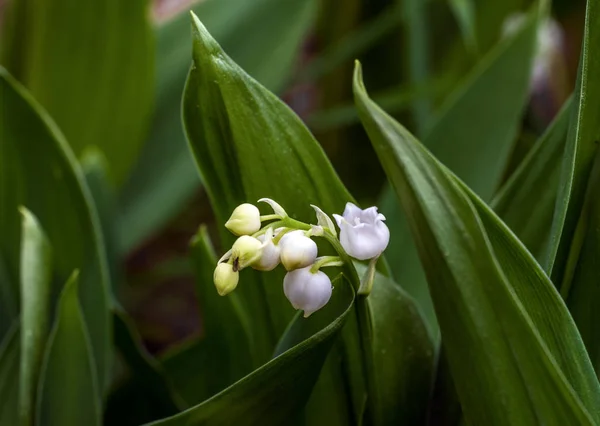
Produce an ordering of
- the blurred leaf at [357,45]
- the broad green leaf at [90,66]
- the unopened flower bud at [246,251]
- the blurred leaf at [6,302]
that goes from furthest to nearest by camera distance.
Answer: the blurred leaf at [357,45]
the broad green leaf at [90,66]
the blurred leaf at [6,302]
the unopened flower bud at [246,251]

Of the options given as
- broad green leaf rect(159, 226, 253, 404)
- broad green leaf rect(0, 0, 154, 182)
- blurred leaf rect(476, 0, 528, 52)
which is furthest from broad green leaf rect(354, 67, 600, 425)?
blurred leaf rect(476, 0, 528, 52)

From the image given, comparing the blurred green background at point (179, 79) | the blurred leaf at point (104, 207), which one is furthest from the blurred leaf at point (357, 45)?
the blurred leaf at point (104, 207)

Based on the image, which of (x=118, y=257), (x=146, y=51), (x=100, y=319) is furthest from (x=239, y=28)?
(x=100, y=319)

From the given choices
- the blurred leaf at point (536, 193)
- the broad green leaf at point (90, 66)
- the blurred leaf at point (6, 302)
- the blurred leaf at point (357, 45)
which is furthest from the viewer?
the blurred leaf at point (357, 45)

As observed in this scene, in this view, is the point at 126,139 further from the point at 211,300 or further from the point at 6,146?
the point at 211,300

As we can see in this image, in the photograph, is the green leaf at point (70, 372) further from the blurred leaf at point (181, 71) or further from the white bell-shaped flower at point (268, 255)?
the blurred leaf at point (181, 71)

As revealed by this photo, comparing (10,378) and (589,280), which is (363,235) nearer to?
(589,280)

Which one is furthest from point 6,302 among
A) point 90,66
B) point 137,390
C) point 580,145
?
point 580,145
